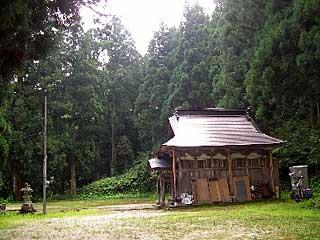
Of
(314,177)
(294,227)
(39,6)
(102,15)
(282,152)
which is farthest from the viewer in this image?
(282,152)

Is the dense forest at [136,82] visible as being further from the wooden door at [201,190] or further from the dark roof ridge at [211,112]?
the wooden door at [201,190]

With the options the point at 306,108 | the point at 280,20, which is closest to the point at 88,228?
the point at 280,20

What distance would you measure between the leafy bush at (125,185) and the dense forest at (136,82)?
1.63m

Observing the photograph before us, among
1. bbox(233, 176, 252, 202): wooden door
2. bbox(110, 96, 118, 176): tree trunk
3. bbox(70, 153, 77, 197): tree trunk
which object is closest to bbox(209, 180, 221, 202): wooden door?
bbox(233, 176, 252, 202): wooden door

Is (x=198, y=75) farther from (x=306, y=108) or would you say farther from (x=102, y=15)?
(x=102, y=15)

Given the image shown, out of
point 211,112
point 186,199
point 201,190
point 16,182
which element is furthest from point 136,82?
point 186,199

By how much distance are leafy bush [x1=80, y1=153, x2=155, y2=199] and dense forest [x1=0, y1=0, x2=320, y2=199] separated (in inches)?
64.3

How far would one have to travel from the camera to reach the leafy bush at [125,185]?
1218 inches

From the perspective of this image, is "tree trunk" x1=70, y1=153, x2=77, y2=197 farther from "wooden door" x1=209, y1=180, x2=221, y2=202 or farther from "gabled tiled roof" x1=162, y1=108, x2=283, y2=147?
"wooden door" x1=209, y1=180, x2=221, y2=202

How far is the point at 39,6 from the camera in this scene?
25.0 ft

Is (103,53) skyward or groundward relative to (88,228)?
skyward

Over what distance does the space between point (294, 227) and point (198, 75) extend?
2266 centimetres

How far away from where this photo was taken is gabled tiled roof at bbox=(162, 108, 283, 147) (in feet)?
59.0

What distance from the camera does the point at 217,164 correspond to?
1864 centimetres
